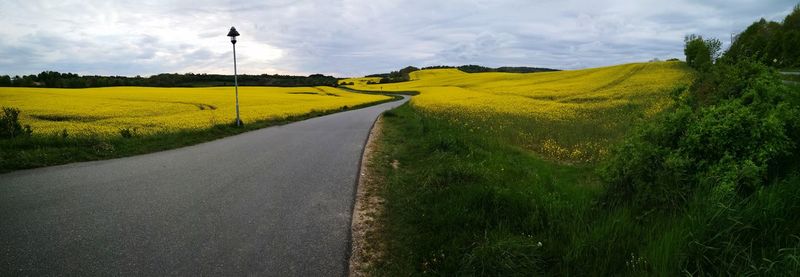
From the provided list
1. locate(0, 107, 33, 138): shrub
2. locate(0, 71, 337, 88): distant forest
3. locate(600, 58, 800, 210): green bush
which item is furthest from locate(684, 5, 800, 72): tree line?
locate(0, 71, 337, 88): distant forest

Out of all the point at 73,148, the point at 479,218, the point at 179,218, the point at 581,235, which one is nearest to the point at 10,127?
the point at 73,148

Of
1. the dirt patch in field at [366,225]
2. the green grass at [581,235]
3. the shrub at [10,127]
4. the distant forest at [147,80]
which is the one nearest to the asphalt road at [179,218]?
the dirt patch in field at [366,225]

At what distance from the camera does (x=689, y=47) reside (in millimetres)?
54344

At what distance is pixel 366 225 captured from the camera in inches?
195

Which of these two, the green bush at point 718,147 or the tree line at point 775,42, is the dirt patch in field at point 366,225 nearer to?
the green bush at point 718,147

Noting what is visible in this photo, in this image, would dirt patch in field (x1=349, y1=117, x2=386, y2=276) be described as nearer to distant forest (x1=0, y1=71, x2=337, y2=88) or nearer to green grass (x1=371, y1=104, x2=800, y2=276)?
green grass (x1=371, y1=104, x2=800, y2=276)

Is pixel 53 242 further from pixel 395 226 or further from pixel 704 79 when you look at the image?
pixel 704 79

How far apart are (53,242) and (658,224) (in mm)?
5968

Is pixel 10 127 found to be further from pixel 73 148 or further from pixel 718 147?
pixel 718 147

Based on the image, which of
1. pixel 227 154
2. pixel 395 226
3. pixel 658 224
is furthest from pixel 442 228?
pixel 227 154

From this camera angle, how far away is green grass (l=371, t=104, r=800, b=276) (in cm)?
305

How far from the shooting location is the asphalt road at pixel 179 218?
383 centimetres

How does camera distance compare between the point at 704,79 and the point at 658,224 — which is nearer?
the point at 658,224

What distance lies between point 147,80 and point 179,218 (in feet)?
240
